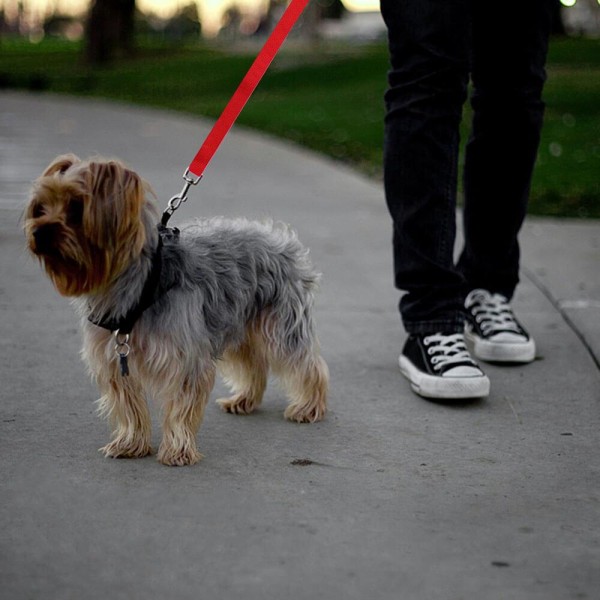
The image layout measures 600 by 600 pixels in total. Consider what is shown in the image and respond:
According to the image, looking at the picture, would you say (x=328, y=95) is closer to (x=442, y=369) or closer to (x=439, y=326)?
(x=439, y=326)

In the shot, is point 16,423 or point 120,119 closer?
point 16,423

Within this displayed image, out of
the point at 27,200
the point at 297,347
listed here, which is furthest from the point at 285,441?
the point at 27,200

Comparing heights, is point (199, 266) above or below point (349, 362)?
above

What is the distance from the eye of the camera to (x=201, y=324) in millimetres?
3590

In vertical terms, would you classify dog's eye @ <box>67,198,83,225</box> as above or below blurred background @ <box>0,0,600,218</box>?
above

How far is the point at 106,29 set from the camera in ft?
116

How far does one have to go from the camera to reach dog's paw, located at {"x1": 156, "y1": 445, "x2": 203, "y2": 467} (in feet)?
11.6

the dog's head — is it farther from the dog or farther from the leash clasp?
the leash clasp

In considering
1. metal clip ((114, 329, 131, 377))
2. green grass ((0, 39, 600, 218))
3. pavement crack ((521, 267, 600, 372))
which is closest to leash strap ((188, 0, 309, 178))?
metal clip ((114, 329, 131, 377))

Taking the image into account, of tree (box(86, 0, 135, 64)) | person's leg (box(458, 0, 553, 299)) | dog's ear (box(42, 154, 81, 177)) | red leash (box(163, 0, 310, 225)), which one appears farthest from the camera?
tree (box(86, 0, 135, 64))

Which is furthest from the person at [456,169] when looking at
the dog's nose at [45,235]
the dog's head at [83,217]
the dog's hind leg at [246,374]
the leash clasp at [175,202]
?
the dog's nose at [45,235]

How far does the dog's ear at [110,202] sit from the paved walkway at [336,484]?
0.79 meters

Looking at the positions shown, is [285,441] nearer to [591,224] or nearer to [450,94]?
[450,94]

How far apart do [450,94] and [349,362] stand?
1.28m
